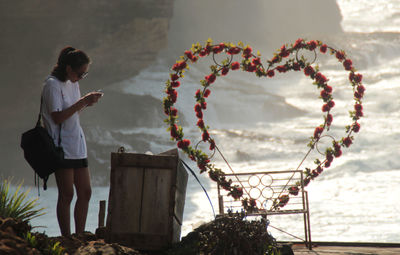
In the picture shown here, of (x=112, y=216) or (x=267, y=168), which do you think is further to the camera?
(x=267, y=168)

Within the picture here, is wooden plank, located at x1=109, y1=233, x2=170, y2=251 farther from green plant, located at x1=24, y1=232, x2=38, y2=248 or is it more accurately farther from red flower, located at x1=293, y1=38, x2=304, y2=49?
red flower, located at x1=293, y1=38, x2=304, y2=49

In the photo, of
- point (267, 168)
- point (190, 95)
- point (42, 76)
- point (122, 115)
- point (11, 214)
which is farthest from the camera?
point (190, 95)

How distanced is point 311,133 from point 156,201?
33.1 metres

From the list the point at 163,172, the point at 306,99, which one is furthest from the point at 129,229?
the point at 306,99

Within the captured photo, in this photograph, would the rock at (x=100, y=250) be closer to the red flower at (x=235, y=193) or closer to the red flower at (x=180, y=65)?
the red flower at (x=235, y=193)

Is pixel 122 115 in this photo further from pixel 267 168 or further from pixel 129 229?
pixel 129 229

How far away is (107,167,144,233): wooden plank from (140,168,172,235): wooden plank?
60 millimetres

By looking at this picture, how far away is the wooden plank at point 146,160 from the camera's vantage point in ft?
17.0

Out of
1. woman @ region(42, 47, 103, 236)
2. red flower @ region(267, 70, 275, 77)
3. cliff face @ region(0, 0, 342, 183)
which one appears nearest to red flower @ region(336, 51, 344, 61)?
red flower @ region(267, 70, 275, 77)

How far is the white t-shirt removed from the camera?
186 inches

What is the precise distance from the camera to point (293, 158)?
106 ft

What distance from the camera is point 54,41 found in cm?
2455

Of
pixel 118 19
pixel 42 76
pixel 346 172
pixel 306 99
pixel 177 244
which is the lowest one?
pixel 177 244

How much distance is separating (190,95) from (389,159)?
14.4m
